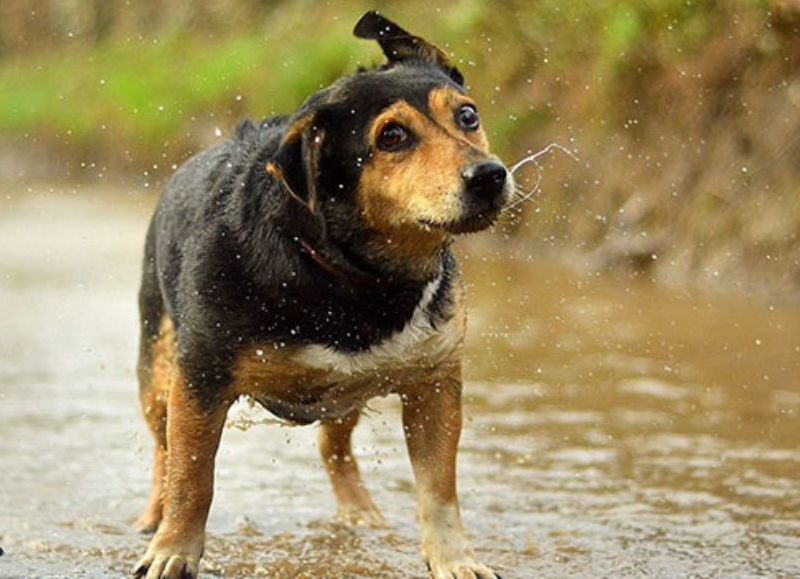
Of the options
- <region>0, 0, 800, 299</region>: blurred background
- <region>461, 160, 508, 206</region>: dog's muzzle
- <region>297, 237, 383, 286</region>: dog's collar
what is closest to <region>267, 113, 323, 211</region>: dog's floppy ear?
<region>297, 237, 383, 286</region>: dog's collar

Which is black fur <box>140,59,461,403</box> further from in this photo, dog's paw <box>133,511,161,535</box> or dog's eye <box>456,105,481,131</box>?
dog's paw <box>133,511,161,535</box>

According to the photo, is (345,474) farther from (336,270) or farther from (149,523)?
(336,270)

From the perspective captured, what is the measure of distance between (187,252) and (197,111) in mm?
17423

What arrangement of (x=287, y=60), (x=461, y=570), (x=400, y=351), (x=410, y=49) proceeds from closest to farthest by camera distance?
(x=400, y=351) < (x=461, y=570) < (x=410, y=49) < (x=287, y=60)

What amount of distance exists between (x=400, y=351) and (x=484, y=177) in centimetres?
74

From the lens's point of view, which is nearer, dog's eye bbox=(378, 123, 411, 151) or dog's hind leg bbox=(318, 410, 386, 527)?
dog's eye bbox=(378, 123, 411, 151)

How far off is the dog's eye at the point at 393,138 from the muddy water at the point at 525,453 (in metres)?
1.46

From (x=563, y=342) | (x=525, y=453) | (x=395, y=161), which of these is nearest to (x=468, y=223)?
(x=395, y=161)

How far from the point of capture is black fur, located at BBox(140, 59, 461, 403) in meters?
4.77

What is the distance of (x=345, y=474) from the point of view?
6.25 m

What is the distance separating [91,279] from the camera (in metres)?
13.8

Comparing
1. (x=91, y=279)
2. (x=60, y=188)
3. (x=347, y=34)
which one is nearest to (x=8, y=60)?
(x=60, y=188)

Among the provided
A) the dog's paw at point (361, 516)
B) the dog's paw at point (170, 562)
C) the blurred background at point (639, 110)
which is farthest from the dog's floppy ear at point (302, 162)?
the blurred background at point (639, 110)

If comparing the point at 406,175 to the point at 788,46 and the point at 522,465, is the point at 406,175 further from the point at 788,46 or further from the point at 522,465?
the point at 788,46
